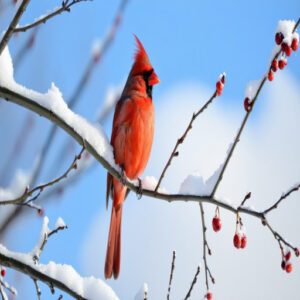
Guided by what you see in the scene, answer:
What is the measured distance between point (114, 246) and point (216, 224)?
0.71 meters

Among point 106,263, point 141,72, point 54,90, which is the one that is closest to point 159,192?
point 54,90

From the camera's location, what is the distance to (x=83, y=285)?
141cm

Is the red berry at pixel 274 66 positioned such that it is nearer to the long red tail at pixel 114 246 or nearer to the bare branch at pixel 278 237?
the bare branch at pixel 278 237

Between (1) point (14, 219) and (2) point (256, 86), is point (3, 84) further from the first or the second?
(2) point (256, 86)

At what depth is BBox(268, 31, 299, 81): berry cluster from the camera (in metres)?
1.24

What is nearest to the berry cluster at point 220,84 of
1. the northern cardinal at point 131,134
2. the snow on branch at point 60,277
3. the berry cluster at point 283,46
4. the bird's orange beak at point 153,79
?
the berry cluster at point 283,46

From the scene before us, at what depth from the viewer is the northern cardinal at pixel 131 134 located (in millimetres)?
2072

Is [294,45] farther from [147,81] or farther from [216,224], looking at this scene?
[147,81]

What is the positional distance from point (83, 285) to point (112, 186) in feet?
2.92

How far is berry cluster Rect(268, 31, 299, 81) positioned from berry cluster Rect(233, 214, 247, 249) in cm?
38

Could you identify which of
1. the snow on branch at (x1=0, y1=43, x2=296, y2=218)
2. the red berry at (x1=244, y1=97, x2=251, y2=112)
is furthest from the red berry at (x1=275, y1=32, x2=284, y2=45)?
the snow on branch at (x1=0, y1=43, x2=296, y2=218)

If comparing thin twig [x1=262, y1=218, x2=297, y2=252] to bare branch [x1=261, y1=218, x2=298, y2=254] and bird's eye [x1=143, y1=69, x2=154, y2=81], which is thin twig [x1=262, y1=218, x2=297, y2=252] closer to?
bare branch [x1=261, y1=218, x2=298, y2=254]

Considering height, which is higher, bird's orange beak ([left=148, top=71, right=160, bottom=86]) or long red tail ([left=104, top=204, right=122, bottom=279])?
bird's orange beak ([left=148, top=71, right=160, bottom=86])

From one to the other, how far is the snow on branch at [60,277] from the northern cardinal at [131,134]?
21.4 inches
